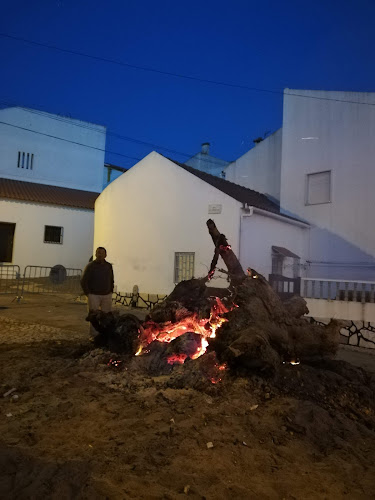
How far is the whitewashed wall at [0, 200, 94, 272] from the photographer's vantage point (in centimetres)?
2125

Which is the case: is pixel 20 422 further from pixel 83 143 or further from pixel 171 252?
pixel 83 143

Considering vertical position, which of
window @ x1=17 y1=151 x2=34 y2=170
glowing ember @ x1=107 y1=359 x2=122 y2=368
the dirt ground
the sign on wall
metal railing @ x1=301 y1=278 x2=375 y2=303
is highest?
window @ x1=17 y1=151 x2=34 y2=170

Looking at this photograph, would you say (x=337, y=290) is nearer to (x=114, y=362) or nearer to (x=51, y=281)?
(x=114, y=362)

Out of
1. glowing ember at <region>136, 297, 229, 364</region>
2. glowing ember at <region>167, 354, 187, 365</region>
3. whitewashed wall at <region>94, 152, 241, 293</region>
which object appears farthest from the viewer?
whitewashed wall at <region>94, 152, 241, 293</region>

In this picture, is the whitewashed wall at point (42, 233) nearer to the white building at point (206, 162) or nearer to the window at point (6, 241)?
the window at point (6, 241)

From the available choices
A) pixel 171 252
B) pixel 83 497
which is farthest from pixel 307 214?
pixel 83 497

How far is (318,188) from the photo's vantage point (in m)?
15.6

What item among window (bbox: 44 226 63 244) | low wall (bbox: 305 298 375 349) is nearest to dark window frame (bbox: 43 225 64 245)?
window (bbox: 44 226 63 244)

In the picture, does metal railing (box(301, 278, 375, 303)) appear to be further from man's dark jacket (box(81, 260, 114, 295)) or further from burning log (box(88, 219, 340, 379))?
man's dark jacket (box(81, 260, 114, 295))

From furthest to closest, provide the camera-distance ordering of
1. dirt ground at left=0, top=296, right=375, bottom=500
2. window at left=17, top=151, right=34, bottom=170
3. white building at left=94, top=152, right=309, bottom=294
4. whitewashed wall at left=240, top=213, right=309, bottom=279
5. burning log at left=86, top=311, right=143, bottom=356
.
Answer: window at left=17, top=151, right=34, bottom=170
white building at left=94, top=152, right=309, bottom=294
whitewashed wall at left=240, top=213, right=309, bottom=279
burning log at left=86, top=311, right=143, bottom=356
dirt ground at left=0, top=296, right=375, bottom=500

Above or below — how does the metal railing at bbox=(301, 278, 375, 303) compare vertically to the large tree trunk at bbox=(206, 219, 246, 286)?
below

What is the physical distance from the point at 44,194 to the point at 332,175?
17238mm

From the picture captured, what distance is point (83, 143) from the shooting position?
2912 cm

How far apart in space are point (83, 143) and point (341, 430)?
1144 inches
